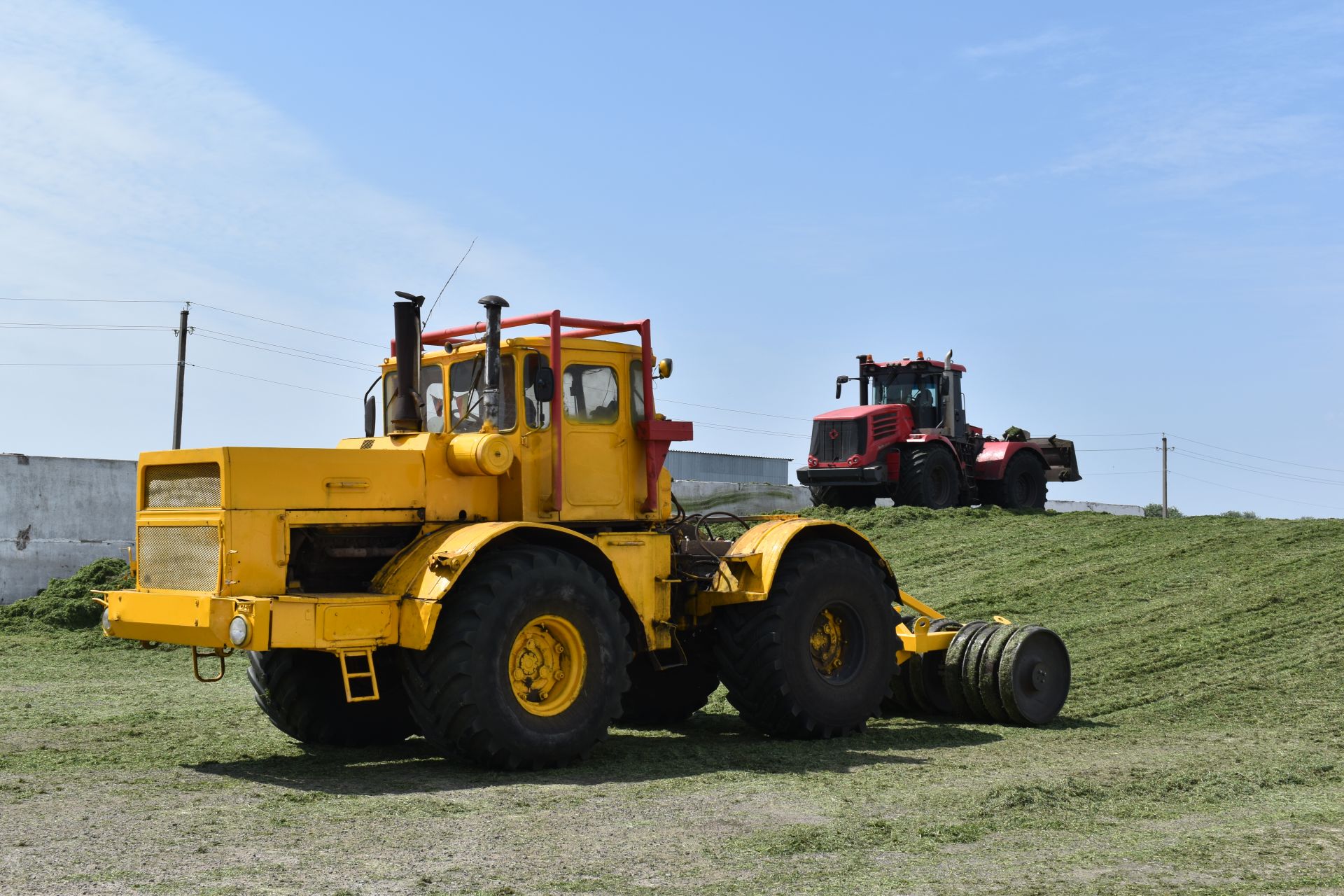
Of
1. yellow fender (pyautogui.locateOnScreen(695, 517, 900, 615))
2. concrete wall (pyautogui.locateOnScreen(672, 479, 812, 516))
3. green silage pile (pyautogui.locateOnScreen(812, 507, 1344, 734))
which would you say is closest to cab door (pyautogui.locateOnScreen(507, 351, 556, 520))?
yellow fender (pyautogui.locateOnScreen(695, 517, 900, 615))

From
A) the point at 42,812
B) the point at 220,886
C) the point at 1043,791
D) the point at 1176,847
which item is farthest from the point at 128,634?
the point at 1176,847

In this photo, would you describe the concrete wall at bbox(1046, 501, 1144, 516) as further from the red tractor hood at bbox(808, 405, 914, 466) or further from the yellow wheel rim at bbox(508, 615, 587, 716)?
the yellow wheel rim at bbox(508, 615, 587, 716)

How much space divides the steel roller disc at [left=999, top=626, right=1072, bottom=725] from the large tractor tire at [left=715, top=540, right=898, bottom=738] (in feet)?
2.80

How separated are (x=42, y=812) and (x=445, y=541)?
2.66 meters

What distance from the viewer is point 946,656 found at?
11.3 metres

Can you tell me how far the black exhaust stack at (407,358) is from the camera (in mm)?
9625

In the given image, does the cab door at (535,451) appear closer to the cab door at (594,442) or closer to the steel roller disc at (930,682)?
the cab door at (594,442)

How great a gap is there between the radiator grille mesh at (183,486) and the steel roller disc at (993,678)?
5605mm

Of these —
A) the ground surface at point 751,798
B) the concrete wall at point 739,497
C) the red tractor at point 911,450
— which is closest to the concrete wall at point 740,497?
the concrete wall at point 739,497

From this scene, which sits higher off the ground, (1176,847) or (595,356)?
(595,356)

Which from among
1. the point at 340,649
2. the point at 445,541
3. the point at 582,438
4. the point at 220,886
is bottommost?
the point at 220,886

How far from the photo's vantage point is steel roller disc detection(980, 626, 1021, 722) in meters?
11.0

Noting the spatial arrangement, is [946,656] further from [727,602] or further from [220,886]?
[220,886]

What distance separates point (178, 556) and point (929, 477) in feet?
59.1
